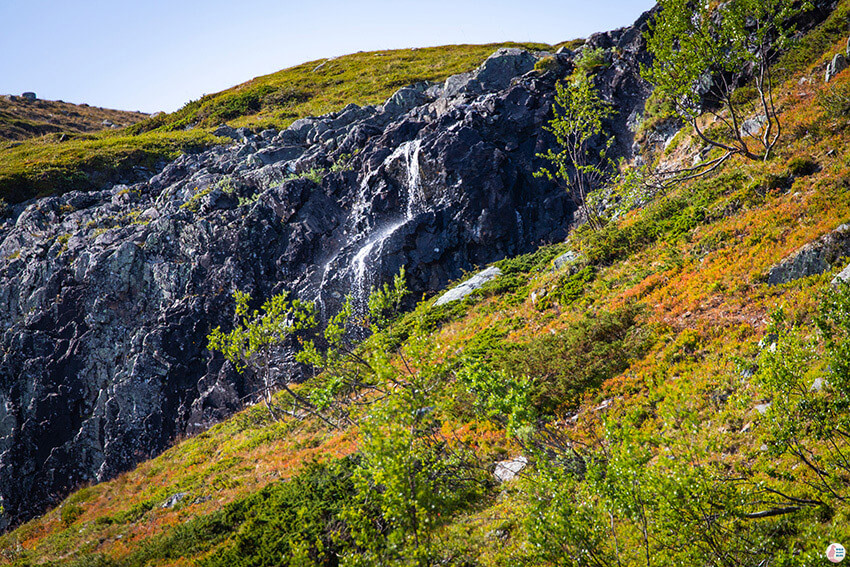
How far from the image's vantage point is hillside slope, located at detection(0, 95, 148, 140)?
297 ft

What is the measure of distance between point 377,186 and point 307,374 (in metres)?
16.7

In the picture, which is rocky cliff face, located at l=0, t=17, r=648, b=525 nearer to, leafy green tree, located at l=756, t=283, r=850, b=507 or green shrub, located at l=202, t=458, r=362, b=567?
green shrub, located at l=202, t=458, r=362, b=567

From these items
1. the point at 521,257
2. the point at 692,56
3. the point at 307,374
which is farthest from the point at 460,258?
the point at 692,56

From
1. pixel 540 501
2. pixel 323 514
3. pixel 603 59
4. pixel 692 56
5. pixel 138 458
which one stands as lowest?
pixel 138 458

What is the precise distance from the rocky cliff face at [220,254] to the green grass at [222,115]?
1141cm

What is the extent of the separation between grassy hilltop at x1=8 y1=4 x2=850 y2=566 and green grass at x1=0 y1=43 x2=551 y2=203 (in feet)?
139

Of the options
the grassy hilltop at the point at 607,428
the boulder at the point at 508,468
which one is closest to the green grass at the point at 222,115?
the grassy hilltop at the point at 607,428

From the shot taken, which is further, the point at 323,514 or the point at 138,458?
the point at 138,458

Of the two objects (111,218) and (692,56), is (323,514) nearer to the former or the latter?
(692,56)

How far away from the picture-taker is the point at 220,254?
1484 inches

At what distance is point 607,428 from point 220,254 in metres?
37.1

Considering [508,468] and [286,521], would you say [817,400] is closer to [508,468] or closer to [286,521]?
[508,468]

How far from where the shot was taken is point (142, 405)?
32500 mm

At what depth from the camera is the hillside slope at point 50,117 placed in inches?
3563
